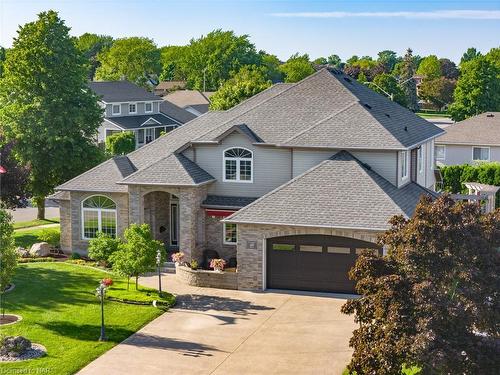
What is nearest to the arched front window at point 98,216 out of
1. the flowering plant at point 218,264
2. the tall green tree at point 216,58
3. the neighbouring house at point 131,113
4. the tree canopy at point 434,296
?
the flowering plant at point 218,264

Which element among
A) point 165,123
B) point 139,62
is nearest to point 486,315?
point 165,123

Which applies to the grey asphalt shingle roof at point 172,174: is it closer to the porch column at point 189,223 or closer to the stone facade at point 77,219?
the porch column at point 189,223

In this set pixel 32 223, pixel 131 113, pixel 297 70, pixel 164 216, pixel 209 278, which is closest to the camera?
pixel 209 278

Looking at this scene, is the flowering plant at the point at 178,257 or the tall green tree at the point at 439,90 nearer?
the flowering plant at the point at 178,257

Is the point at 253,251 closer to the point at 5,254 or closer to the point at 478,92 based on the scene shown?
the point at 5,254

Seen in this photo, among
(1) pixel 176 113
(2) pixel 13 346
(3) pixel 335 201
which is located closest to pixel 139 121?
(1) pixel 176 113
